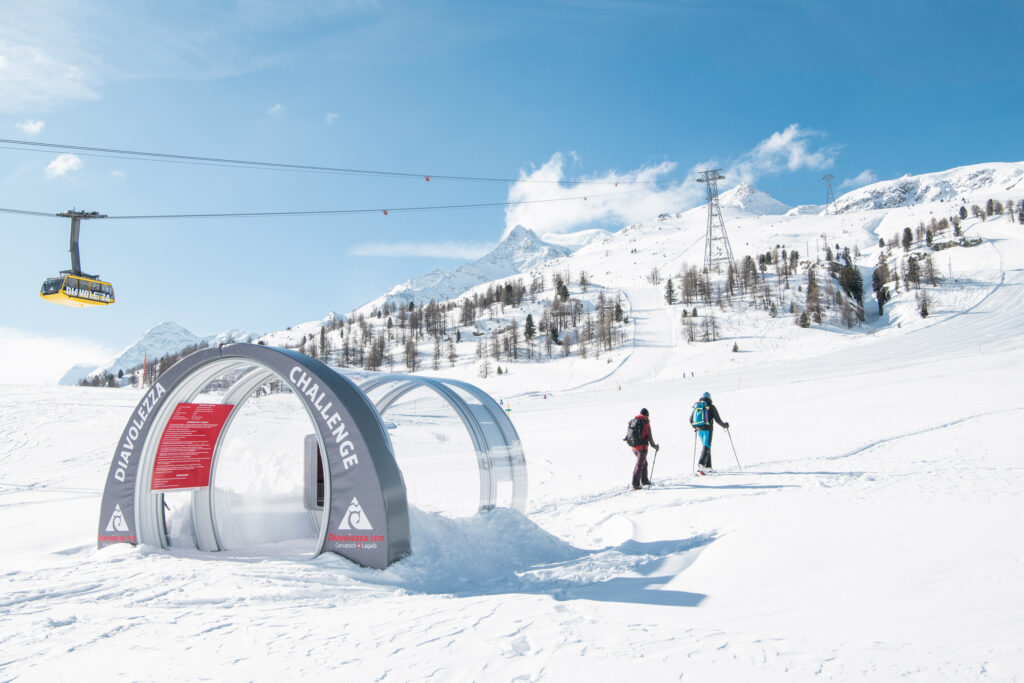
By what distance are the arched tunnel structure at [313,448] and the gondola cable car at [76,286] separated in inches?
207

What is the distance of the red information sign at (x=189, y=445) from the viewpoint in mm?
6973

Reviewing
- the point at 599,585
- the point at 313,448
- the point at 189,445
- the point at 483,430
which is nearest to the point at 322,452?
→ the point at 313,448

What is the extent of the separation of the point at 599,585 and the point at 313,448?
3882mm

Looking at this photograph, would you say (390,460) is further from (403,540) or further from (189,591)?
(189,591)

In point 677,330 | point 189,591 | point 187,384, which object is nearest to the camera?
point 189,591

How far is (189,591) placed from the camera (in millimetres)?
5051

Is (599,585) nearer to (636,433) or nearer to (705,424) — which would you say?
(636,433)

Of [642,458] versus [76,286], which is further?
[76,286]

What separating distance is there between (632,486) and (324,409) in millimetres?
6345

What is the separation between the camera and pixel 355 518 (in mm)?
5668

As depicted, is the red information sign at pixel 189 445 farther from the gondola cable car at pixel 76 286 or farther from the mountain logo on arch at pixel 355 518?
the gondola cable car at pixel 76 286

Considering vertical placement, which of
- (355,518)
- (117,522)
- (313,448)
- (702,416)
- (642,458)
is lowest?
(642,458)

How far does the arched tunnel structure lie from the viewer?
5.64m

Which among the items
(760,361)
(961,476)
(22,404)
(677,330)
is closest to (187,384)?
(961,476)
